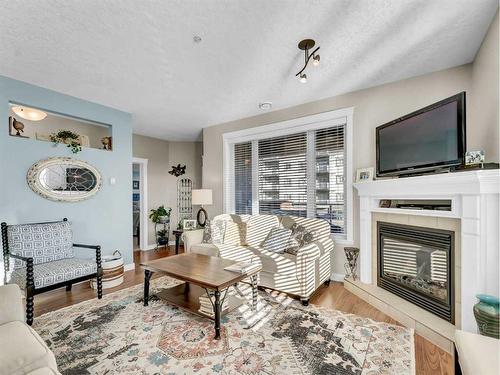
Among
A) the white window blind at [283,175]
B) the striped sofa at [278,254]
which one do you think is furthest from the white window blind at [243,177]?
the striped sofa at [278,254]

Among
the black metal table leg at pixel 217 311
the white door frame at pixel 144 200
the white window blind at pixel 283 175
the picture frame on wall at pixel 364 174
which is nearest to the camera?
the black metal table leg at pixel 217 311

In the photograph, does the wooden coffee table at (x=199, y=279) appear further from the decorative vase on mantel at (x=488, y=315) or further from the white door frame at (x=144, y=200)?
the white door frame at (x=144, y=200)

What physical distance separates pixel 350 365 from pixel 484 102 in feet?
8.42

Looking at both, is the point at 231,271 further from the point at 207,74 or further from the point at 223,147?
the point at 223,147

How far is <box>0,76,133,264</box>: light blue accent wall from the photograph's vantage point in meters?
2.80

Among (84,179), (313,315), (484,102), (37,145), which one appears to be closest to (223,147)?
(84,179)

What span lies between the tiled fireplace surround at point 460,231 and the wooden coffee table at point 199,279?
5.08 ft

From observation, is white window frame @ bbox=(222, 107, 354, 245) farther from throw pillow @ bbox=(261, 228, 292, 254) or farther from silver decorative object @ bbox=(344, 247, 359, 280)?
throw pillow @ bbox=(261, 228, 292, 254)

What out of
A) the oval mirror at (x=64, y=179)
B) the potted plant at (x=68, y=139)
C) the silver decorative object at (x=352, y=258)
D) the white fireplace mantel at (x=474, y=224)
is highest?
the potted plant at (x=68, y=139)

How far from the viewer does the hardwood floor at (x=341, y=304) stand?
175 cm

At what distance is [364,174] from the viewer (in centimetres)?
315

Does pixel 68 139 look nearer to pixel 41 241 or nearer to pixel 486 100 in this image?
pixel 41 241

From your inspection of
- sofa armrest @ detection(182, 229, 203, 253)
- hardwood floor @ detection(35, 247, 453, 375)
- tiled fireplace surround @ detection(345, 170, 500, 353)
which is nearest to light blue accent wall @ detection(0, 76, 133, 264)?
hardwood floor @ detection(35, 247, 453, 375)

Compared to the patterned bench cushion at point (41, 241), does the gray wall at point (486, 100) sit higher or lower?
higher
